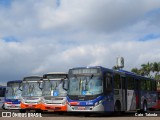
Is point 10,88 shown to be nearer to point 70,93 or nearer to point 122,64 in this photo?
point 70,93

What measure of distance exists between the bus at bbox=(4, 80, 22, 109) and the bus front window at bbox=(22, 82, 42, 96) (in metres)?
2.94

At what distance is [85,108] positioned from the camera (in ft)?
68.2

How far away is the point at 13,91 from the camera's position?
30531 millimetres

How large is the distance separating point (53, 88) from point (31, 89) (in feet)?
8.88

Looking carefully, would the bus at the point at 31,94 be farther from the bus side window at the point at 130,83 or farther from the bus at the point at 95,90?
the bus side window at the point at 130,83

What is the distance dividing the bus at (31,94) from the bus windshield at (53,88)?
152cm

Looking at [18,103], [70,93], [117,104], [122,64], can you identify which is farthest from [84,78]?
[122,64]

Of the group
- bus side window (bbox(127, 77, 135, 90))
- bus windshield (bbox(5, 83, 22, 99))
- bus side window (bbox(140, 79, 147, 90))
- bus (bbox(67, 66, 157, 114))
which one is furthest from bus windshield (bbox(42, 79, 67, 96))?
bus side window (bbox(140, 79, 147, 90))

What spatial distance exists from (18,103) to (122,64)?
24220mm

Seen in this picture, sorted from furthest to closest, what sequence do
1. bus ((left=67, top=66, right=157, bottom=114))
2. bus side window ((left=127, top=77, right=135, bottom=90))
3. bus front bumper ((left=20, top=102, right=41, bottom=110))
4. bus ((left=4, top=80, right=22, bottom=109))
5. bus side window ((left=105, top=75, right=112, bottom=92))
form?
bus ((left=4, top=80, right=22, bottom=109)) → bus front bumper ((left=20, top=102, right=41, bottom=110)) → bus side window ((left=127, top=77, right=135, bottom=90)) → bus side window ((left=105, top=75, right=112, bottom=92)) → bus ((left=67, top=66, right=157, bottom=114))

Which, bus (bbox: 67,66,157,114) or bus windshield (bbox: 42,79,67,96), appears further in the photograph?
bus windshield (bbox: 42,79,67,96)

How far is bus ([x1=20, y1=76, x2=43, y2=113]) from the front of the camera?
26.1 meters

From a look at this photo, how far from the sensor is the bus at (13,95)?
29656 mm

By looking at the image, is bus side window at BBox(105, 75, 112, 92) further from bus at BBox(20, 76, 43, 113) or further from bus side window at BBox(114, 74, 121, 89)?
bus at BBox(20, 76, 43, 113)
